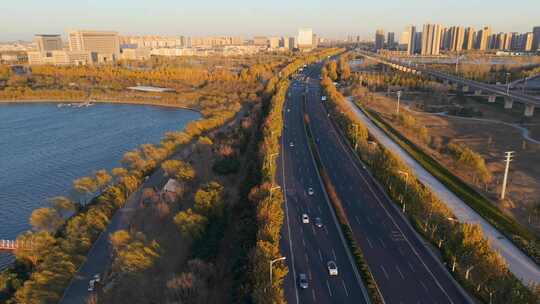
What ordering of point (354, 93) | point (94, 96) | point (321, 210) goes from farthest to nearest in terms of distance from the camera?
point (94, 96) < point (354, 93) < point (321, 210)

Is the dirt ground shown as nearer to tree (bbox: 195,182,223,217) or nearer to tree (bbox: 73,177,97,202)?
tree (bbox: 195,182,223,217)

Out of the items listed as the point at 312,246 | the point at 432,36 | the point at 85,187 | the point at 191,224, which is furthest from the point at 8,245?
the point at 432,36

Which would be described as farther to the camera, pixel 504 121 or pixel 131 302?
pixel 504 121

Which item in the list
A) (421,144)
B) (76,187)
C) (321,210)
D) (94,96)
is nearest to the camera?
(321,210)

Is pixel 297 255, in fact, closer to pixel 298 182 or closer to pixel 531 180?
pixel 298 182

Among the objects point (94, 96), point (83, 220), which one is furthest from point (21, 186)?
point (94, 96)

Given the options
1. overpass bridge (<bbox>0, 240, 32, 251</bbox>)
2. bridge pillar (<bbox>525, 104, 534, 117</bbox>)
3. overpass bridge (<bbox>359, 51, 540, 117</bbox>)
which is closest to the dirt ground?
bridge pillar (<bbox>525, 104, 534, 117</bbox>)
